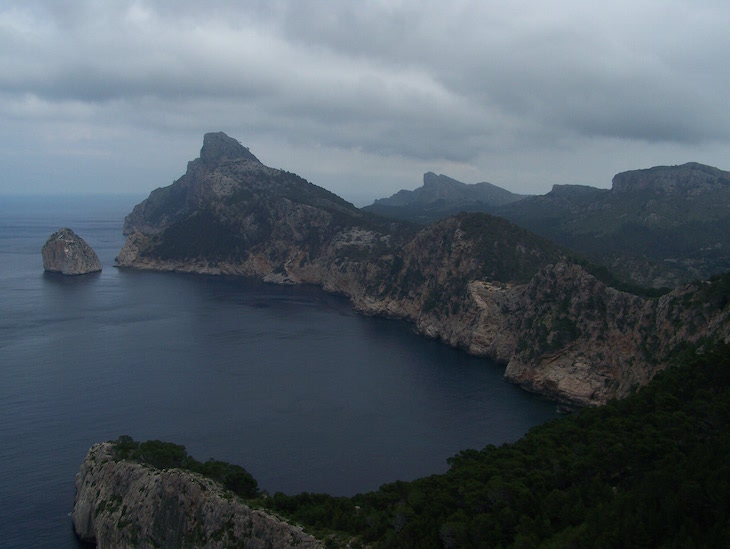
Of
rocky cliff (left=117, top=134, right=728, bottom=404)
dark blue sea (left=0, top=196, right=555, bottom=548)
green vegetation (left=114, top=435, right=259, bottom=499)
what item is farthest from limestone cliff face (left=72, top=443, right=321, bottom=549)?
rocky cliff (left=117, top=134, right=728, bottom=404)

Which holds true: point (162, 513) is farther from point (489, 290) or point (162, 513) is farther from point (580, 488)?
point (489, 290)

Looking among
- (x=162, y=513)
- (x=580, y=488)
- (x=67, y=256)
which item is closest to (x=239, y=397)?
(x=162, y=513)

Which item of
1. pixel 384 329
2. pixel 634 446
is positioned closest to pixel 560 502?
pixel 634 446

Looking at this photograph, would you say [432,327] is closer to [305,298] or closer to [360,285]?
[360,285]

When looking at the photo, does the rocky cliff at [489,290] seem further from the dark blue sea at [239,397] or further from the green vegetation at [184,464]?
the green vegetation at [184,464]

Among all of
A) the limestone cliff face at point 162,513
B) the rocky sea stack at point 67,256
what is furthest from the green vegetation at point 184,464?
the rocky sea stack at point 67,256

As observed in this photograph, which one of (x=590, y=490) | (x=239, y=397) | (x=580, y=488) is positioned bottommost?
(x=239, y=397)
